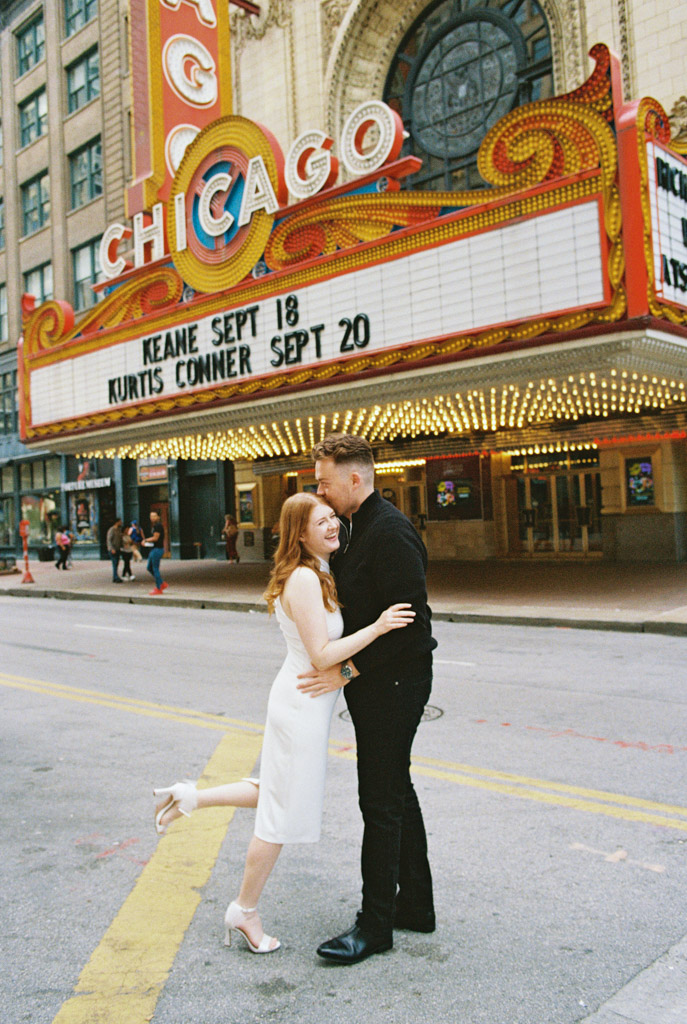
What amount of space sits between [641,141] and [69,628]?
1113 centimetres

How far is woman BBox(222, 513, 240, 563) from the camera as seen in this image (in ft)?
86.1

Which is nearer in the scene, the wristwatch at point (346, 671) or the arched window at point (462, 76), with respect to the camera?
the wristwatch at point (346, 671)

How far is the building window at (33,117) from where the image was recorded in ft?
115

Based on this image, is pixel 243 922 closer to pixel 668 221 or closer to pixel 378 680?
pixel 378 680

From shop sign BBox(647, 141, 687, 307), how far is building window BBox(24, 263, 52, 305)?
29.3 m

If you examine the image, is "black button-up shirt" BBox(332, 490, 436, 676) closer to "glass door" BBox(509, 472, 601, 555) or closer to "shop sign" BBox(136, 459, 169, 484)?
"glass door" BBox(509, 472, 601, 555)

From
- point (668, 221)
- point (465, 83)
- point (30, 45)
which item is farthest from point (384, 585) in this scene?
point (30, 45)

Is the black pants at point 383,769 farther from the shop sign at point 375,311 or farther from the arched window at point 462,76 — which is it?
the arched window at point 462,76

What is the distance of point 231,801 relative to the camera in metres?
3.30

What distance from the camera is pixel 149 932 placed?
3215 millimetres

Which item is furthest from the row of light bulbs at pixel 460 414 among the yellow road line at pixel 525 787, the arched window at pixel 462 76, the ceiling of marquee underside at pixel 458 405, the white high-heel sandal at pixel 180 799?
the white high-heel sandal at pixel 180 799

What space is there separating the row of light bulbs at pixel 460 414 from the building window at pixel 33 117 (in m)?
20.2

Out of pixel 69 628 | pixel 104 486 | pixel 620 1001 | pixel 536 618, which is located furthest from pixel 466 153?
pixel 620 1001

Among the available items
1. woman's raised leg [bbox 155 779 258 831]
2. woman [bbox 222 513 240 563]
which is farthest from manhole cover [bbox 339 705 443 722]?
woman [bbox 222 513 240 563]
